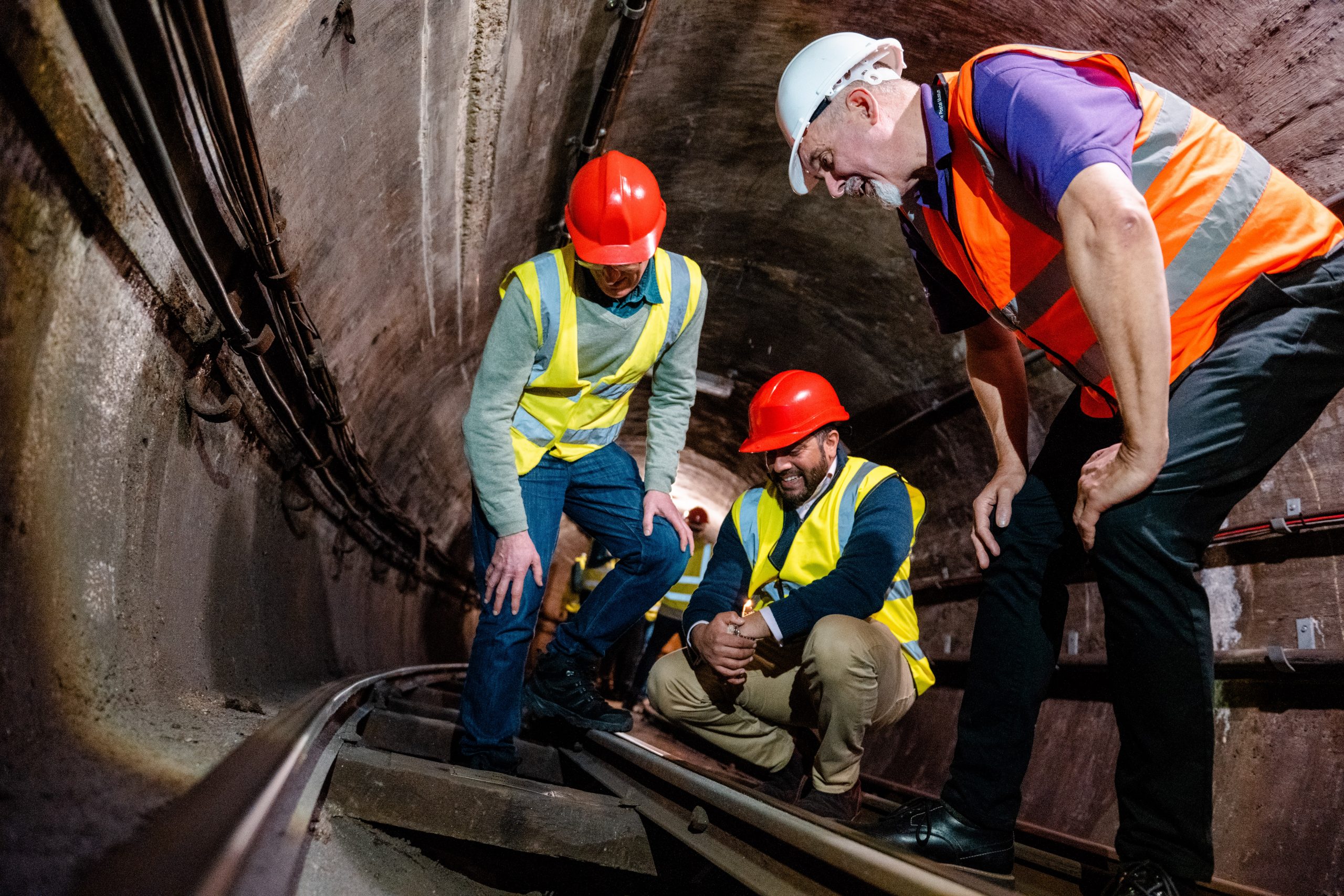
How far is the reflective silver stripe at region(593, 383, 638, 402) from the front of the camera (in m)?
3.27

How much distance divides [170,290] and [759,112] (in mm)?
2929

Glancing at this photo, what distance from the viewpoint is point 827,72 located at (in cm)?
234

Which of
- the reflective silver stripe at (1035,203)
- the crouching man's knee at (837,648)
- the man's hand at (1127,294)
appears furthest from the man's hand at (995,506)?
the crouching man's knee at (837,648)

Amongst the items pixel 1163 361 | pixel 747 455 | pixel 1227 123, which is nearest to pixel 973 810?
pixel 1163 361

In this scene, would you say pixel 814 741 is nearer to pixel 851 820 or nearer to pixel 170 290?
pixel 851 820

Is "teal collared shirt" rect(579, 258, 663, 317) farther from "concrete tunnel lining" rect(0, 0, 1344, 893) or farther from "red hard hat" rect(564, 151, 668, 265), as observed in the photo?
"concrete tunnel lining" rect(0, 0, 1344, 893)

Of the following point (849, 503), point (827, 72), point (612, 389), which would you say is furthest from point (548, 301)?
point (849, 503)

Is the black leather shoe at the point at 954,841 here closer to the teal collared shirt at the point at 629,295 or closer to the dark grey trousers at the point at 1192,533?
the dark grey trousers at the point at 1192,533

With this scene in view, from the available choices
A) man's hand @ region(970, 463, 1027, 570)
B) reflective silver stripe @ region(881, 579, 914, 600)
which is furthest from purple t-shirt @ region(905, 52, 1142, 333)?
reflective silver stripe @ region(881, 579, 914, 600)

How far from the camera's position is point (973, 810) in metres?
2.08

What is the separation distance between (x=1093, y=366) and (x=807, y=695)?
1828mm

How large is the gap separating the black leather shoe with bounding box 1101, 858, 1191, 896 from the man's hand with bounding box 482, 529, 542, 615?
1.94m

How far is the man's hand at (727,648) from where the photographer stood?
3127mm

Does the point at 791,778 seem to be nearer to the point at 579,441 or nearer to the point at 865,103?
the point at 579,441
